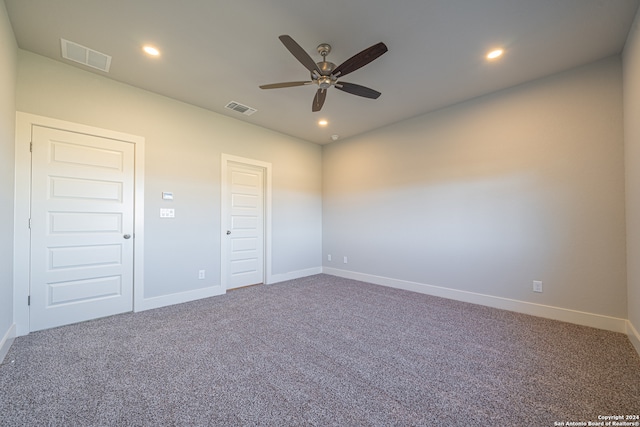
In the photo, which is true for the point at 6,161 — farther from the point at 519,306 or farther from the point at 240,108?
the point at 519,306

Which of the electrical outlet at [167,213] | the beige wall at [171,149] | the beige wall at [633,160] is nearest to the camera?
the beige wall at [633,160]

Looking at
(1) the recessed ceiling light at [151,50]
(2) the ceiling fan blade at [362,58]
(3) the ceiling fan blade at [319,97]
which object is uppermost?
(1) the recessed ceiling light at [151,50]

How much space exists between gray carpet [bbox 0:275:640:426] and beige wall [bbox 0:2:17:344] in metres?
A: 0.46

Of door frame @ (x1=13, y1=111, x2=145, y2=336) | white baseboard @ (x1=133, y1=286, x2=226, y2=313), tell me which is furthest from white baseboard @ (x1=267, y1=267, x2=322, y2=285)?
door frame @ (x1=13, y1=111, x2=145, y2=336)

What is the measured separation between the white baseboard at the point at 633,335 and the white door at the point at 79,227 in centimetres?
522

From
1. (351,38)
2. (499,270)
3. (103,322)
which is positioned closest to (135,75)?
(351,38)

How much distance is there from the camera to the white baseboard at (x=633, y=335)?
2189 millimetres

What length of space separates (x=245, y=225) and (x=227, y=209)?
0.46m

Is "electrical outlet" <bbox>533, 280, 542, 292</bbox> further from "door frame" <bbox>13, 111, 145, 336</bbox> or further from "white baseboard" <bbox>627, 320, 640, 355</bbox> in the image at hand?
"door frame" <bbox>13, 111, 145, 336</bbox>

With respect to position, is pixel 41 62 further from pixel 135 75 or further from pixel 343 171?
pixel 343 171

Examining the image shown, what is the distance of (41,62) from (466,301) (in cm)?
582

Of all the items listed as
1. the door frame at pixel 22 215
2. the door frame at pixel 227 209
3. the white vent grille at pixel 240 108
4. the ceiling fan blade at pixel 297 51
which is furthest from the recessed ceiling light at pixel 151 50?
the door frame at pixel 227 209

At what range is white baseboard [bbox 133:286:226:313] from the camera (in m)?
3.25

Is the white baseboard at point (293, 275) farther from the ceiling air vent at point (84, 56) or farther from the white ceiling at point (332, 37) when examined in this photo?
the ceiling air vent at point (84, 56)
